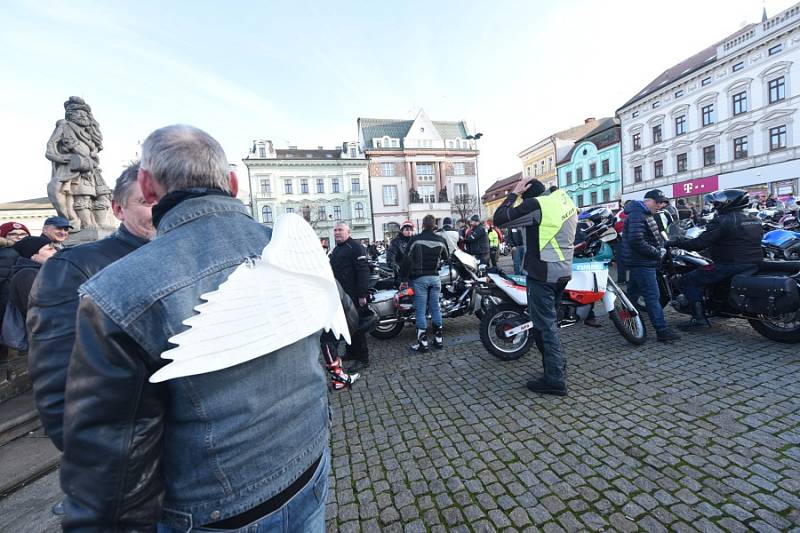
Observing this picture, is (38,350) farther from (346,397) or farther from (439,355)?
(439,355)

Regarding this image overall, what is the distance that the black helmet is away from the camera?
4523 mm

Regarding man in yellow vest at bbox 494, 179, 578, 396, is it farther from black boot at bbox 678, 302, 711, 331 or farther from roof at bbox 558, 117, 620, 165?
roof at bbox 558, 117, 620, 165

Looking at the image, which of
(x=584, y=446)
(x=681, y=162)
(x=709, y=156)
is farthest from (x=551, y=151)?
(x=584, y=446)

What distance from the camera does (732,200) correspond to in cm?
454

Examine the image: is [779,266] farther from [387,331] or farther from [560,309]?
[387,331]

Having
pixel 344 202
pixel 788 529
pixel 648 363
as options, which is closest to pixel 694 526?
pixel 788 529

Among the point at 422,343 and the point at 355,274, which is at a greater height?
the point at 355,274

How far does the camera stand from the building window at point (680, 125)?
30172 mm

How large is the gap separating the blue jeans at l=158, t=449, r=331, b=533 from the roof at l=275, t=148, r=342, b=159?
4263cm

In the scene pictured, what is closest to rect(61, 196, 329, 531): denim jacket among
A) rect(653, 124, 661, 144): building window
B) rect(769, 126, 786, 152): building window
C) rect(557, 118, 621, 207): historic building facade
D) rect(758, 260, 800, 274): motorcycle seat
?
rect(758, 260, 800, 274): motorcycle seat

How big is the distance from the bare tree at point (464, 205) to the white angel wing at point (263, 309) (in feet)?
139

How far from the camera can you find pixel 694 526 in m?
1.97

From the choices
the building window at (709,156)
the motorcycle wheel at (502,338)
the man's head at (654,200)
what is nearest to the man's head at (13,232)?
the motorcycle wheel at (502,338)

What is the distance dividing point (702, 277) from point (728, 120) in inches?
1262
